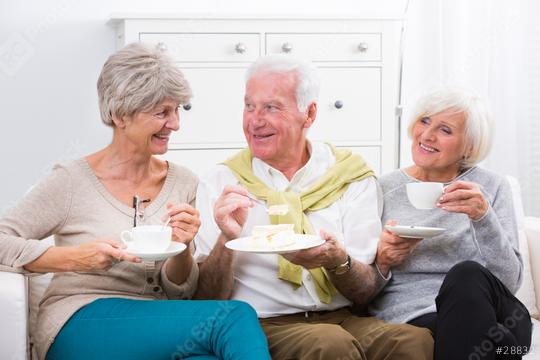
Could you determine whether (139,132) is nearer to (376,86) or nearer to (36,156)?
(376,86)

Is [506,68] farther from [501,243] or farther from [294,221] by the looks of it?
[294,221]

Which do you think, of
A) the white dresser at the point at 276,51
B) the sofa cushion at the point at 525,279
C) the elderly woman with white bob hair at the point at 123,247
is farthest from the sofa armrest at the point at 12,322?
the white dresser at the point at 276,51

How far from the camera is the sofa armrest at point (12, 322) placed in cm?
179

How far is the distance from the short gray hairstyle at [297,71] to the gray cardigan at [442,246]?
1.08 feet

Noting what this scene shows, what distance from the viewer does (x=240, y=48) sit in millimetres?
3479

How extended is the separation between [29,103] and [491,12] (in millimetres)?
2192

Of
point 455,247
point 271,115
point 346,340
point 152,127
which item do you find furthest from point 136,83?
point 455,247

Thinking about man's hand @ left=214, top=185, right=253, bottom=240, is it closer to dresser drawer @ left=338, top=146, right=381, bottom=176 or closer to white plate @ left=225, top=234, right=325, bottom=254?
white plate @ left=225, top=234, right=325, bottom=254

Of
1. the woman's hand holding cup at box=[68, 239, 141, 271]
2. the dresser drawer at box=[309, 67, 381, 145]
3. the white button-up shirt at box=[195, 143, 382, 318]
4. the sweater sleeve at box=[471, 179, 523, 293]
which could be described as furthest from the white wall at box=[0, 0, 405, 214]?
the woman's hand holding cup at box=[68, 239, 141, 271]

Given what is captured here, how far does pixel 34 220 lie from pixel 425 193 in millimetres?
970

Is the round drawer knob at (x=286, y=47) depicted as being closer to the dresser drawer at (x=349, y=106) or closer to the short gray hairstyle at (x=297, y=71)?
the dresser drawer at (x=349, y=106)

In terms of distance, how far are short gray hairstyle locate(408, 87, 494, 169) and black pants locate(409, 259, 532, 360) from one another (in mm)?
400

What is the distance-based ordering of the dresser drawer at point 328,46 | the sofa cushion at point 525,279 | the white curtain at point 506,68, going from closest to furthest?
the sofa cushion at point 525,279 → the white curtain at point 506,68 → the dresser drawer at point 328,46

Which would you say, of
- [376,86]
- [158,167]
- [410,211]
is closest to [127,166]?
[158,167]
